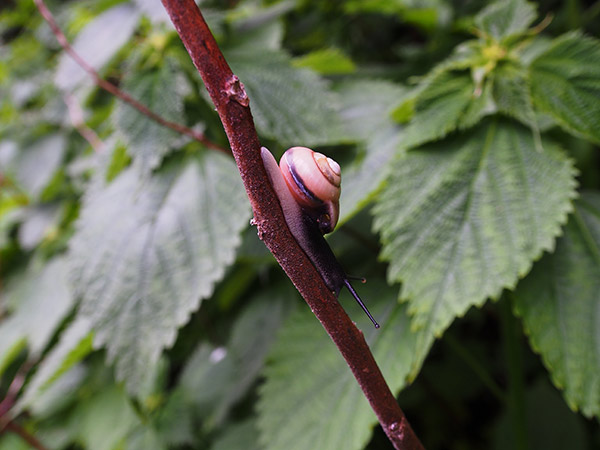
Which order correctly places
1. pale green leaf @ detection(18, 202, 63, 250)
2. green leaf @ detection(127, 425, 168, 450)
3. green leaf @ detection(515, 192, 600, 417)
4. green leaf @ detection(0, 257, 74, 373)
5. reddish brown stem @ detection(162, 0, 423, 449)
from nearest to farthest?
reddish brown stem @ detection(162, 0, 423, 449)
green leaf @ detection(515, 192, 600, 417)
green leaf @ detection(127, 425, 168, 450)
green leaf @ detection(0, 257, 74, 373)
pale green leaf @ detection(18, 202, 63, 250)

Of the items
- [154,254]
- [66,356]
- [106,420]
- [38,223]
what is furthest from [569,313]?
[38,223]

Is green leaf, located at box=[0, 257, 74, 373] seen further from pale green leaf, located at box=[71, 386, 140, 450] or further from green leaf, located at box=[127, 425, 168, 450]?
green leaf, located at box=[127, 425, 168, 450]

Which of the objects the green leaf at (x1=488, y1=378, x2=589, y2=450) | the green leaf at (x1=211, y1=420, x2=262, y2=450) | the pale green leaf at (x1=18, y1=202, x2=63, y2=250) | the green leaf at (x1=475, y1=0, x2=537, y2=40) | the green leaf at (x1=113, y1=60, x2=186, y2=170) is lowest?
the green leaf at (x1=488, y1=378, x2=589, y2=450)

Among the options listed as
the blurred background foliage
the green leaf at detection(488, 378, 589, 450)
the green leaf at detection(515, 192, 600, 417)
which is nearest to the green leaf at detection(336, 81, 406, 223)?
the blurred background foliage

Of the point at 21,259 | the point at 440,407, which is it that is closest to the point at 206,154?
the point at 440,407

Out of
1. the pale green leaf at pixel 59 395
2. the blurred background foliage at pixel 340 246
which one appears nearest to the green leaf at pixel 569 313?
the blurred background foliage at pixel 340 246

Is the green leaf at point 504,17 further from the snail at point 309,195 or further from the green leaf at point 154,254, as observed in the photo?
the snail at point 309,195

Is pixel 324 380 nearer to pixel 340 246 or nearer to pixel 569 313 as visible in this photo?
pixel 340 246
